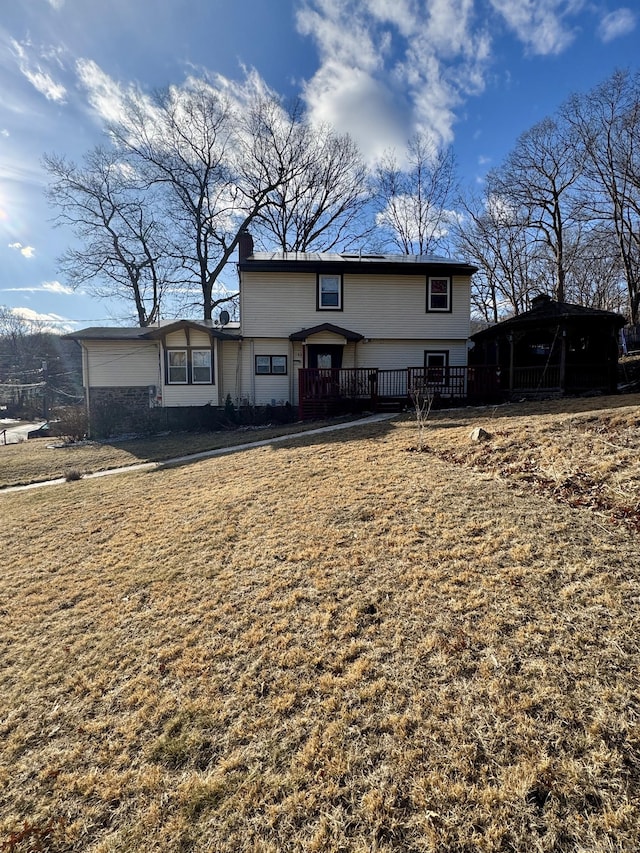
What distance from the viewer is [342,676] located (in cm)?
258

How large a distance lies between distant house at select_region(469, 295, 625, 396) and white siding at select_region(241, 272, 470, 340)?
6.33 feet

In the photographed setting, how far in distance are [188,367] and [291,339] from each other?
4186 mm

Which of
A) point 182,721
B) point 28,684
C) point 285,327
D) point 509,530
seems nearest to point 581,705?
point 509,530

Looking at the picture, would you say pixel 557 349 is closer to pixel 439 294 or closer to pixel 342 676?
pixel 439 294

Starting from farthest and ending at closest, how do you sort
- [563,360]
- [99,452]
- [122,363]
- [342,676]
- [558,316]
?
1. [122,363]
2. [563,360]
3. [558,316]
4. [99,452]
5. [342,676]

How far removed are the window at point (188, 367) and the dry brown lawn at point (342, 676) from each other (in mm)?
10384

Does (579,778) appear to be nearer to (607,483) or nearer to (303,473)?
(607,483)

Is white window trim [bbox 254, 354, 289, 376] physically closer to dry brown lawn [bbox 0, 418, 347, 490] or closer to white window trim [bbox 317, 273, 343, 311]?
white window trim [bbox 317, 273, 343, 311]

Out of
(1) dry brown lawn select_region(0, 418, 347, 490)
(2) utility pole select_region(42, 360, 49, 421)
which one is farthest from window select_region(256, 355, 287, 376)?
(2) utility pole select_region(42, 360, 49, 421)

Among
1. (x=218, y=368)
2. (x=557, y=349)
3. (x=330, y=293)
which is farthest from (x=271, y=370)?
(x=557, y=349)

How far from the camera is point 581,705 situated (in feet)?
7.01

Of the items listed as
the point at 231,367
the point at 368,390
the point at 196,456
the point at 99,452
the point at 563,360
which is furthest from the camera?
the point at 231,367

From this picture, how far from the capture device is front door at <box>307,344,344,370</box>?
52.6 feet

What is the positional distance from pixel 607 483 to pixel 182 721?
5045 mm
